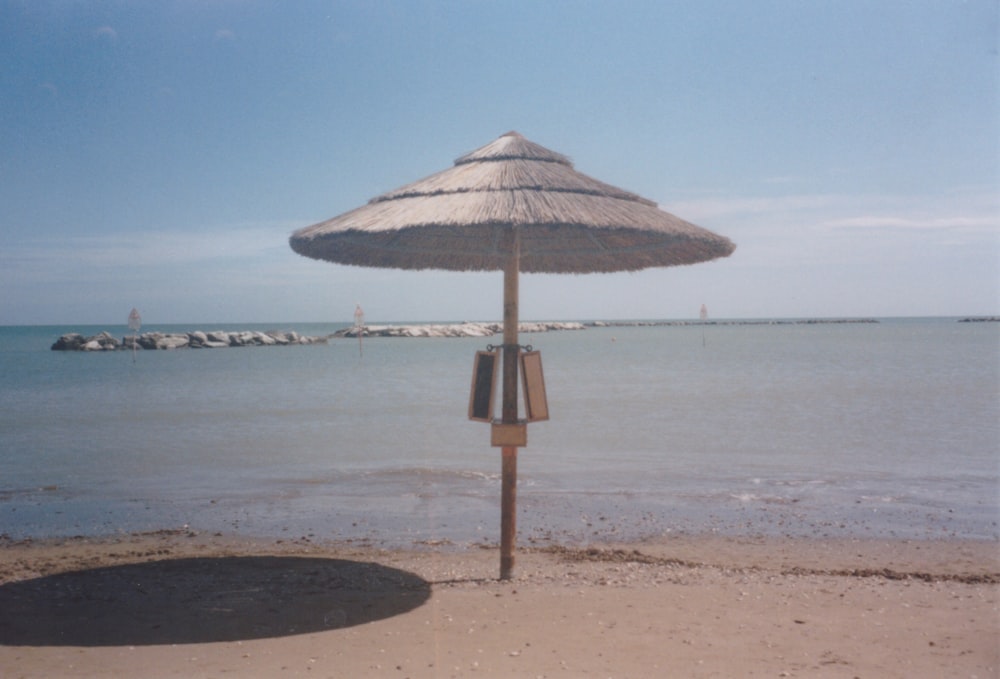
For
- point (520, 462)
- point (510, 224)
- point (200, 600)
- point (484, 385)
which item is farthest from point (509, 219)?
point (520, 462)

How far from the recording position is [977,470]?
9.80 metres

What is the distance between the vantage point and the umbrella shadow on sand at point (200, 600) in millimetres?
4074

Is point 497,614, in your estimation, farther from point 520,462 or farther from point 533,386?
Result: point 520,462

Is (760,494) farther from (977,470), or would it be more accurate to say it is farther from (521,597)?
(521,597)

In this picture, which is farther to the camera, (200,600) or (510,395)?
(510,395)

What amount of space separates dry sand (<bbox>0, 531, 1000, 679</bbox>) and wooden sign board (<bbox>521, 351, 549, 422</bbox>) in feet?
3.44

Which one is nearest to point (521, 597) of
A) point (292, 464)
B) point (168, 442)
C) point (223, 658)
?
point (223, 658)

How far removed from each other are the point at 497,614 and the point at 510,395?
1241mm

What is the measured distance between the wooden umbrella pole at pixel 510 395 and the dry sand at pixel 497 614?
12.3 inches

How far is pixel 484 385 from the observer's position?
477 cm

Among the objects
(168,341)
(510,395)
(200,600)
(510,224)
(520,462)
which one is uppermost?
(510,224)

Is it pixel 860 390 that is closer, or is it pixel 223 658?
pixel 223 658

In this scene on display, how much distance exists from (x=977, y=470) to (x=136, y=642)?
948 centimetres

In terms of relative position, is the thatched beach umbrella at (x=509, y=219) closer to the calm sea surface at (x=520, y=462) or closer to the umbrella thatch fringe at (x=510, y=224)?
the umbrella thatch fringe at (x=510, y=224)
